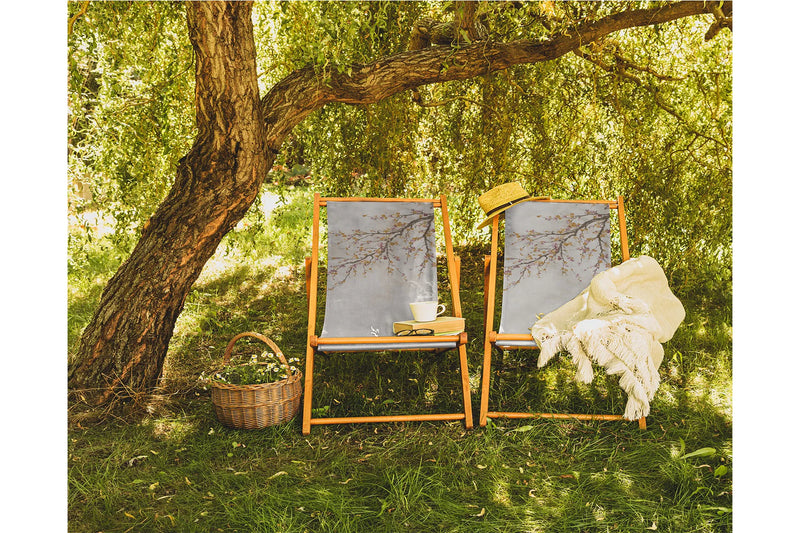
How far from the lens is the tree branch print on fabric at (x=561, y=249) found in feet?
10.8

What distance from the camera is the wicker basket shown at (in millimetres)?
2867

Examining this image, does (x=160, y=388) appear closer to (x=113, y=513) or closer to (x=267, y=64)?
(x=113, y=513)

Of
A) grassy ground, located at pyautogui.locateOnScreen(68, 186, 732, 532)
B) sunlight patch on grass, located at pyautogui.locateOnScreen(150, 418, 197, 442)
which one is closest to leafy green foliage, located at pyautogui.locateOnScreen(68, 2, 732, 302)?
grassy ground, located at pyautogui.locateOnScreen(68, 186, 732, 532)

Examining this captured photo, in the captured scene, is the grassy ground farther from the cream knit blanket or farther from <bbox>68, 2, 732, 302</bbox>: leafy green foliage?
<bbox>68, 2, 732, 302</bbox>: leafy green foliage

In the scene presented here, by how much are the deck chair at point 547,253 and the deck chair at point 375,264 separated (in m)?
0.28

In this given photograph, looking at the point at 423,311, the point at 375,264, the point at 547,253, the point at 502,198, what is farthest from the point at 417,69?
the point at 423,311

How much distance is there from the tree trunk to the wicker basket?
513 millimetres

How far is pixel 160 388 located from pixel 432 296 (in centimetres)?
148

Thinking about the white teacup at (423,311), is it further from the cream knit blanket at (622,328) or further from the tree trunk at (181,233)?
the tree trunk at (181,233)

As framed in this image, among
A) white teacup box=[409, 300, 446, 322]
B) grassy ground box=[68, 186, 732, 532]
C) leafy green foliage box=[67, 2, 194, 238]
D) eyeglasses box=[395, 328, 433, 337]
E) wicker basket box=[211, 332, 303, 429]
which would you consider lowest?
grassy ground box=[68, 186, 732, 532]

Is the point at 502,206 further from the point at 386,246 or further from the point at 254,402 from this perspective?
the point at 254,402

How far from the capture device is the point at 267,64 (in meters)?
4.08

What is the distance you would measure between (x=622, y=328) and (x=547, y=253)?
666 mm

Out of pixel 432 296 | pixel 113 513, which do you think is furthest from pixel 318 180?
pixel 113 513
